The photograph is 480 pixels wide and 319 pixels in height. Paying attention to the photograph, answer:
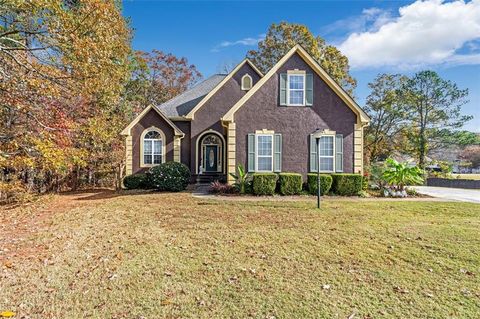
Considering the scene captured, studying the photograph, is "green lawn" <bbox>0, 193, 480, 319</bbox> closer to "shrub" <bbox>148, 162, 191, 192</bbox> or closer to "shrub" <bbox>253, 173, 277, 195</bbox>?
"shrub" <bbox>253, 173, 277, 195</bbox>

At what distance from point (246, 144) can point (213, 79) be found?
9.35 meters

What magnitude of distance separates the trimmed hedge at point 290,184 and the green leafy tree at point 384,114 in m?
17.6

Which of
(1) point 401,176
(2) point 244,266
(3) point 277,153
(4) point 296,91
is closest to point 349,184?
(1) point 401,176

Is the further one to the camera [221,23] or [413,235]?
[221,23]

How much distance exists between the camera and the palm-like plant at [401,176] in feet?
42.4

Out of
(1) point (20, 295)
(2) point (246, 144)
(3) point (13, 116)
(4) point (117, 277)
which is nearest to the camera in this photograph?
(1) point (20, 295)

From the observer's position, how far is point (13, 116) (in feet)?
36.0

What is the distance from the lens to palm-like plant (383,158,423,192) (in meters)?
12.9

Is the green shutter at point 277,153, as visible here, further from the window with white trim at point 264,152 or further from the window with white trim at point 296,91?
the window with white trim at point 296,91

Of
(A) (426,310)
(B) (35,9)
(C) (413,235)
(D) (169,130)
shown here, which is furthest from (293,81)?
(A) (426,310)

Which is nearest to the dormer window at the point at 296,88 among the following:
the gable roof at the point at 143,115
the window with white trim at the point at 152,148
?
the gable roof at the point at 143,115

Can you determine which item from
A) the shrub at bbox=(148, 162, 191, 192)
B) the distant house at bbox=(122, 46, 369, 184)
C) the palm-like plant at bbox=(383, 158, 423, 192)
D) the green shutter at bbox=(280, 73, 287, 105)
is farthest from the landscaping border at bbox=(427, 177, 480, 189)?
the shrub at bbox=(148, 162, 191, 192)

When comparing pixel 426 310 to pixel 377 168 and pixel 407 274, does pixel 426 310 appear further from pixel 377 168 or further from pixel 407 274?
pixel 377 168

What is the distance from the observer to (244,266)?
4992 mm
